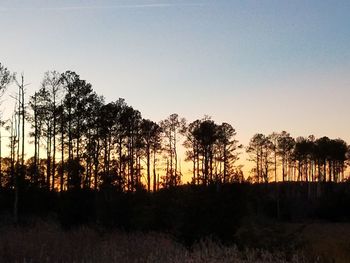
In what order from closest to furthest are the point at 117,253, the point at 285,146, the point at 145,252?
the point at 117,253, the point at 145,252, the point at 285,146

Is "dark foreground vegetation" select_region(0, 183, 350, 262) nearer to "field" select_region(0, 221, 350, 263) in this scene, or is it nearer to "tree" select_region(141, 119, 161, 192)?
"field" select_region(0, 221, 350, 263)

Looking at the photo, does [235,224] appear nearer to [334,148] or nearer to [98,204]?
[98,204]

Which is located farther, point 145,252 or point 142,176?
point 142,176

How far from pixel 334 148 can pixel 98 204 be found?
68249 mm

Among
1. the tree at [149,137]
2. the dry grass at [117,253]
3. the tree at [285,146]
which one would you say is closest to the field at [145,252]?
the dry grass at [117,253]

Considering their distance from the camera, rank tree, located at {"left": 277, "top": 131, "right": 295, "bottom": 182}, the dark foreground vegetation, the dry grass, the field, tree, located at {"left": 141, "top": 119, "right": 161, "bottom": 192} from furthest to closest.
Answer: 1. tree, located at {"left": 277, "top": 131, "right": 295, "bottom": 182}
2. tree, located at {"left": 141, "top": 119, "right": 161, "bottom": 192}
3. the dark foreground vegetation
4. the field
5. the dry grass

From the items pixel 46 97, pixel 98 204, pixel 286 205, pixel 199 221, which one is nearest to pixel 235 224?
pixel 199 221

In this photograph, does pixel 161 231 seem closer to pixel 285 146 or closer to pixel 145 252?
pixel 145 252

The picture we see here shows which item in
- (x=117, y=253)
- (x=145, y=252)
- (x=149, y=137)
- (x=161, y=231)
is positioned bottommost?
(x=161, y=231)

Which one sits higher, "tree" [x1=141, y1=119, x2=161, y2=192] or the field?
"tree" [x1=141, y1=119, x2=161, y2=192]

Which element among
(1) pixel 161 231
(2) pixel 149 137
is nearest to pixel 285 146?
(2) pixel 149 137

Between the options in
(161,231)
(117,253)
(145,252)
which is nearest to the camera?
(117,253)

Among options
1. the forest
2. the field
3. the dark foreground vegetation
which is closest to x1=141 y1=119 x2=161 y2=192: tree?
the forest

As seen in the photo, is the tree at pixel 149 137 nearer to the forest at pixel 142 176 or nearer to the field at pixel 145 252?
the forest at pixel 142 176
